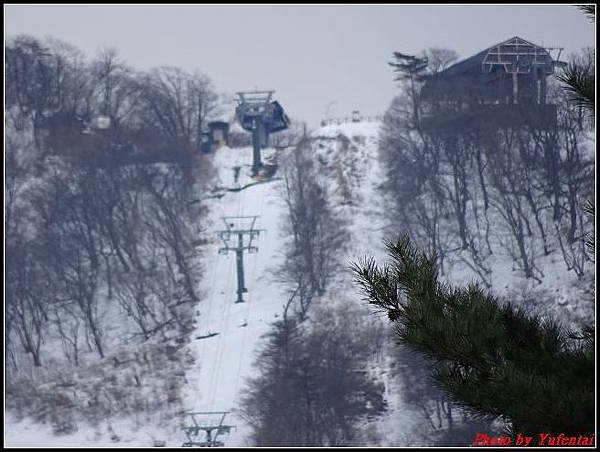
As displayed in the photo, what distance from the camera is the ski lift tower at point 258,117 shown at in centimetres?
4844

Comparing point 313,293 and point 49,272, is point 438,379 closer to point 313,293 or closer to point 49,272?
point 313,293

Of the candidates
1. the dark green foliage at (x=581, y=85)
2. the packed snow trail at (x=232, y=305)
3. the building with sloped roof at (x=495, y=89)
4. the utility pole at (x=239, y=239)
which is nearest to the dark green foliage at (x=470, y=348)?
the dark green foliage at (x=581, y=85)

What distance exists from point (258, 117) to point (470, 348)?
4481 cm

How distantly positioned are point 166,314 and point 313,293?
6.65 m

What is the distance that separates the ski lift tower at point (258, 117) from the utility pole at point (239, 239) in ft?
18.5

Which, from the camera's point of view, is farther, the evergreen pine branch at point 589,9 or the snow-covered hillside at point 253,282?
the snow-covered hillside at point 253,282

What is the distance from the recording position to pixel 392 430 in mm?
27969

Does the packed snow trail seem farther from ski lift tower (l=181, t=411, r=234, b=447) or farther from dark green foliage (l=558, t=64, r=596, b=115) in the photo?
dark green foliage (l=558, t=64, r=596, b=115)

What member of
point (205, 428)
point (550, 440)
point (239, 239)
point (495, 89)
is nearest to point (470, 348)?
point (550, 440)

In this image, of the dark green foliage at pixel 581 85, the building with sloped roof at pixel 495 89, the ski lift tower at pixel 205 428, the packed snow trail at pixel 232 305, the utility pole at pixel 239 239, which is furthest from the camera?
the building with sloped roof at pixel 495 89

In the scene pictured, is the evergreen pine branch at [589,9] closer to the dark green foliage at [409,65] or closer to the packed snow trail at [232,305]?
the packed snow trail at [232,305]

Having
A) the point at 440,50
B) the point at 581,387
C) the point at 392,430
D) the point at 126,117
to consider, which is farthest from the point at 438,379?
the point at 126,117

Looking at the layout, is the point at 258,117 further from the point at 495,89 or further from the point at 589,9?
the point at 589,9

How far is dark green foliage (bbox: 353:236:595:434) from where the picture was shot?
536 centimetres
